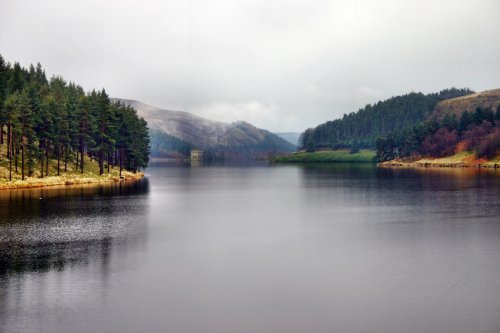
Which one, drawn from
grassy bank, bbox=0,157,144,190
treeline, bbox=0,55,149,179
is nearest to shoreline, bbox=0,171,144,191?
grassy bank, bbox=0,157,144,190

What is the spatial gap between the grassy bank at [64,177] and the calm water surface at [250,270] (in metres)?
42.5

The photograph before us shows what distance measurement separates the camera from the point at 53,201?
9012 centimetres

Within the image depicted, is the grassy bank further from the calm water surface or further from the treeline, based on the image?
the calm water surface

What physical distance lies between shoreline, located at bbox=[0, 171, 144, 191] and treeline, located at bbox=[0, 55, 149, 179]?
2.61m

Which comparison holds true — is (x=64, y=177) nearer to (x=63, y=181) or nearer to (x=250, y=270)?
(x=63, y=181)

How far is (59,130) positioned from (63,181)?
15.2 metres

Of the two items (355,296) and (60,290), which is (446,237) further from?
(60,290)

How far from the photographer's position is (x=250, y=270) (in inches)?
1646

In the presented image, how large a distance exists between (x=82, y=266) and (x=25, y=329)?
46.8ft

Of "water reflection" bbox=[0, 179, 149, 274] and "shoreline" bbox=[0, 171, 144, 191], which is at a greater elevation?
"shoreline" bbox=[0, 171, 144, 191]

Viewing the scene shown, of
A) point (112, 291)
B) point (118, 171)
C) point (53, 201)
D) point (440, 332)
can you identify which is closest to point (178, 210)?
point (53, 201)

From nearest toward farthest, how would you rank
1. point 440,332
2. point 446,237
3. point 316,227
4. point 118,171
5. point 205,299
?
point 440,332, point 205,299, point 446,237, point 316,227, point 118,171

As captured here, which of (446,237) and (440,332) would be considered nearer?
(440,332)

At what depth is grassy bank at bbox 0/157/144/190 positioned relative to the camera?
11762 cm
